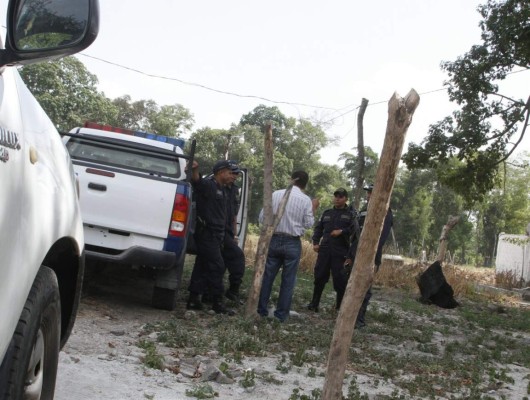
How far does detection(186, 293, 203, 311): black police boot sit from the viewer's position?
823 cm

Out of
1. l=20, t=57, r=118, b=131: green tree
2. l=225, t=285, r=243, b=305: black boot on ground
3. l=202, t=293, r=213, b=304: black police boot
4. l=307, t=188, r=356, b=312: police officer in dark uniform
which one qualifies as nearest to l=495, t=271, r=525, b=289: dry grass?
l=307, t=188, r=356, b=312: police officer in dark uniform

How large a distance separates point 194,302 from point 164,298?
550 millimetres

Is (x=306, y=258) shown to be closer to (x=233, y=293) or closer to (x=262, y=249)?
(x=233, y=293)

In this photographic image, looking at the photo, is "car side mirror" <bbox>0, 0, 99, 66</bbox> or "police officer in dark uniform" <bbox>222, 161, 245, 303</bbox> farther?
"police officer in dark uniform" <bbox>222, 161, 245, 303</bbox>

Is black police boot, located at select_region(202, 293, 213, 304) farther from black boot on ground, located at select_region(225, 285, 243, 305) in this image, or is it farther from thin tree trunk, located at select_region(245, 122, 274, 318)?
thin tree trunk, located at select_region(245, 122, 274, 318)

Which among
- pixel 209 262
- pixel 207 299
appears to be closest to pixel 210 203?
pixel 209 262

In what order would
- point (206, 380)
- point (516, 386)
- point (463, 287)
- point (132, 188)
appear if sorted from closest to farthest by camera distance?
point (206, 380) → point (516, 386) → point (132, 188) → point (463, 287)

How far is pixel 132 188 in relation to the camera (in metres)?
7.15

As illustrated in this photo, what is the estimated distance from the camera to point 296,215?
8422 millimetres

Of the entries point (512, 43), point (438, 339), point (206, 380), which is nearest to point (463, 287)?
point (512, 43)

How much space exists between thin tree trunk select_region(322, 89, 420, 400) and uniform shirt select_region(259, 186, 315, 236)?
4242 mm

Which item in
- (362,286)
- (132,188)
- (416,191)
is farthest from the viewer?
(416,191)

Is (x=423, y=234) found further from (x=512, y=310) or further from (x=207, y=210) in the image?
(x=207, y=210)

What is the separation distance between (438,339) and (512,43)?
800 centimetres
